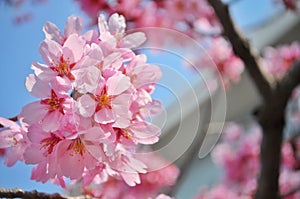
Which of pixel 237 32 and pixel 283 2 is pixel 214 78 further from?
pixel 237 32

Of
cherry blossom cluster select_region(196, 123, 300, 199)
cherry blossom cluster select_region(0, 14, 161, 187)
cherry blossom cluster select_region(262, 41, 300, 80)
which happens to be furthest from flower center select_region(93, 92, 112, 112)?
cherry blossom cluster select_region(262, 41, 300, 80)

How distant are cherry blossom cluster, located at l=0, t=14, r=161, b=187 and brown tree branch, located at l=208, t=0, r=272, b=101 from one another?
2.14 ft

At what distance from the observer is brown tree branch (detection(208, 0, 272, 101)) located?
3.82ft

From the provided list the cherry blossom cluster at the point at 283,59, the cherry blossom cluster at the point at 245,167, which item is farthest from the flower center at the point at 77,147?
the cherry blossom cluster at the point at 283,59

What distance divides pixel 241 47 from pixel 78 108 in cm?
83

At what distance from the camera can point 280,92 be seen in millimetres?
1271

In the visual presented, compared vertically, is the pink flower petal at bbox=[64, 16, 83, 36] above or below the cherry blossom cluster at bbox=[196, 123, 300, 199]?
below

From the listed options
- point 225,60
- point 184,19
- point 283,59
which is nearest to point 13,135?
point 184,19

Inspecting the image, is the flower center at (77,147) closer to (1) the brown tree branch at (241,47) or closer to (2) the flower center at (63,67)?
(2) the flower center at (63,67)

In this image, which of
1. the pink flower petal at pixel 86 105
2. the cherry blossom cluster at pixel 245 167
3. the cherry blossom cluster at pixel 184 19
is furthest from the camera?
the cherry blossom cluster at pixel 245 167

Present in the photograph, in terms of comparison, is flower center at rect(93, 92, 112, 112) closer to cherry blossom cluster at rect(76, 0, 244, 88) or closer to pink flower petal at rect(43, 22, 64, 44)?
pink flower petal at rect(43, 22, 64, 44)

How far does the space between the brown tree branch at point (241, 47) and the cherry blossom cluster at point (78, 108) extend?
25.7 inches

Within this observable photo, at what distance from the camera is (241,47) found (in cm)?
125

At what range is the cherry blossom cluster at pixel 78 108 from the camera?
1.66 ft
